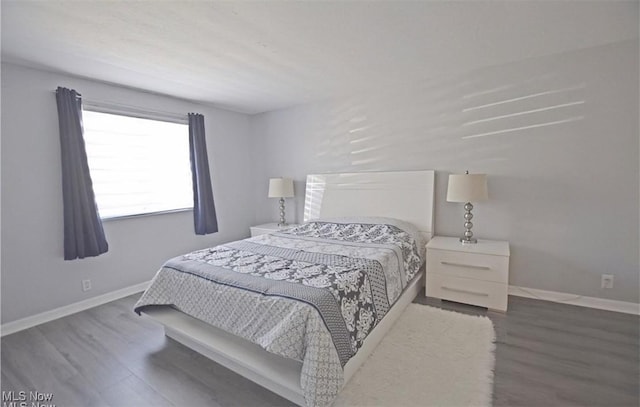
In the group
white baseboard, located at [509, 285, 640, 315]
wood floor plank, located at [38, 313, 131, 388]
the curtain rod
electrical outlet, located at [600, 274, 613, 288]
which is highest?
the curtain rod

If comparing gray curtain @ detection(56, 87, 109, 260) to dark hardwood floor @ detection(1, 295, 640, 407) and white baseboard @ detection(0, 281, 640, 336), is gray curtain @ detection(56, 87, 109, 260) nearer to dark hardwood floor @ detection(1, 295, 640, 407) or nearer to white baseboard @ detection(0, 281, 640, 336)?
white baseboard @ detection(0, 281, 640, 336)

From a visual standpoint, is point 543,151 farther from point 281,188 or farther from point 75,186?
point 75,186

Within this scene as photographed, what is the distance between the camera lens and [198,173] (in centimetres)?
388

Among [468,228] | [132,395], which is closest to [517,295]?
[468,228]

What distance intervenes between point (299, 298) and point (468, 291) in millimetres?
1829

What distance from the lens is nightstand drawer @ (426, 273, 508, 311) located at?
2.54m

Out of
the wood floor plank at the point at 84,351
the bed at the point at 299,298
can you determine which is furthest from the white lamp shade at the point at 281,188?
the wood floor plank at the point at 84,351

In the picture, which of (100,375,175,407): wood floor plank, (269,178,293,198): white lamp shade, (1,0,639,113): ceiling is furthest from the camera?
(269,178,293,198): white lamp shade

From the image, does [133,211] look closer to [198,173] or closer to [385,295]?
[198,173]

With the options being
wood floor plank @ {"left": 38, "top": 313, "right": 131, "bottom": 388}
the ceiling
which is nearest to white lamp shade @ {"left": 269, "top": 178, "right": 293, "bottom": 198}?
the ceiling

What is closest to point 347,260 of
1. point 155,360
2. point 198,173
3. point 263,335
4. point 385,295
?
point 385,295

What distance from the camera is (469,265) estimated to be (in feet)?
8.62

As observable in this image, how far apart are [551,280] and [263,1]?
3349mm

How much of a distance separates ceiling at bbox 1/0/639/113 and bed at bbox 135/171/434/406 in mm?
1365
